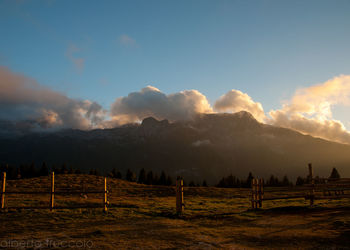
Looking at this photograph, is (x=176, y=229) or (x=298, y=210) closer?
(x=176, y=229)

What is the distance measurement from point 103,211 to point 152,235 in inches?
271

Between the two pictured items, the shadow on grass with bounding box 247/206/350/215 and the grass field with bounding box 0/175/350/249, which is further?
the shadow on grass with bounding box 247/206/350/215

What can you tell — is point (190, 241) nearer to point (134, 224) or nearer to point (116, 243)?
point (116, 243)

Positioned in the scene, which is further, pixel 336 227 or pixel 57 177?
pixel 57 177

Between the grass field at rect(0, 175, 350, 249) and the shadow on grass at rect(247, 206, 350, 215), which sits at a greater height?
the grass field at rect(0, 175, 350, 249)

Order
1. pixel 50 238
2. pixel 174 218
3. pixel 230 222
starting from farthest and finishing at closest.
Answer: pixel 174 218 < pixel 230 222 < pixel 50 238

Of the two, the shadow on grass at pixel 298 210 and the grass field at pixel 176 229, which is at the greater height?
the grass field at pixel 176 229

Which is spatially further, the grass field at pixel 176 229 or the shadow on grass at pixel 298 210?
the shadow on grass at pixel 298 210

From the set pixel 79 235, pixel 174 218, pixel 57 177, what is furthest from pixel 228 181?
pixel 79 235

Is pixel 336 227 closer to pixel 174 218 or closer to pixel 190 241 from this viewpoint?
pixel 190 241

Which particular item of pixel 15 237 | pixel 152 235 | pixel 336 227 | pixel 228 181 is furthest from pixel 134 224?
pixel 228 181

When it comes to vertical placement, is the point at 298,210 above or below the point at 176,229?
below

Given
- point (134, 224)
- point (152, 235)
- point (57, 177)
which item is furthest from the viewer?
point (57, 177)

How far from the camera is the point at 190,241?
34.1ft
